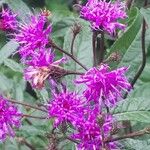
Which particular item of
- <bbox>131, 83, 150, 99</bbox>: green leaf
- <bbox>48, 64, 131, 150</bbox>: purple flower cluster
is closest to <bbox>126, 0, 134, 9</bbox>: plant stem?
<bbox>131, 83, 150, 99</bbox>: green leaf

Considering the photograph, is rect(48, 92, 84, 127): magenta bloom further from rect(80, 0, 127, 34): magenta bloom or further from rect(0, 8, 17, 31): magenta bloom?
rect(0, 8, 17, 31): magenta bloom

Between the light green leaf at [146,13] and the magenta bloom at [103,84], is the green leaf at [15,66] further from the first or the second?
the magenta bloom at [103,84]

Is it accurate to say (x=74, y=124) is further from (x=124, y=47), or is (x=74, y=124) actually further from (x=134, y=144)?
(x=124, y=47)

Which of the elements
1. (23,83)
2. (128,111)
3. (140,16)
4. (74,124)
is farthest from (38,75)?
(23,83)

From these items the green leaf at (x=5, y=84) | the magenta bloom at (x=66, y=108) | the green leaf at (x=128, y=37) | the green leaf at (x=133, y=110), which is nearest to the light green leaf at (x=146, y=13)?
the green leaf at (x=128, y=37)

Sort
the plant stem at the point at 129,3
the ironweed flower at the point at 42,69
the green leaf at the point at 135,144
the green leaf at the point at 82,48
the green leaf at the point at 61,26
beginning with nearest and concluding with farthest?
the ironweed flower at the point at 42,69 < the green leaf at the point at 135,144 < the green leaf at the point at 82,48 < the plant stem at the point at 129,3 < the green leaf at the point at 61,26

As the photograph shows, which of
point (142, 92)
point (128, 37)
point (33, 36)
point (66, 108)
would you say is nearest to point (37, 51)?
point (33, 36)

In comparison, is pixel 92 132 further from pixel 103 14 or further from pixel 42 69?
pixel 103 14
